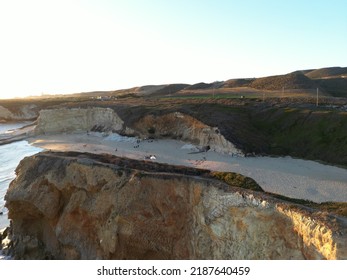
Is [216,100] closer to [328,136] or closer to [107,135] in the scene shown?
[107,135]

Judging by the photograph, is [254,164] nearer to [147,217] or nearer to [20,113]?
[147,217]

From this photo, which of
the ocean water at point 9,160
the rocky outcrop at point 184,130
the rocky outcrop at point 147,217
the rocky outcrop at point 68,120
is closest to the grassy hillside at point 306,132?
the rocky outcrop at point 184,130

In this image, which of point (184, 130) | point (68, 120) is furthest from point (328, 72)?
point (68, 120)

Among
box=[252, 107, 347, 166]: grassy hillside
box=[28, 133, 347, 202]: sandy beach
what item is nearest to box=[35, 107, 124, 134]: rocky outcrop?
box=[28, 133, 347, 202]: sandy beach

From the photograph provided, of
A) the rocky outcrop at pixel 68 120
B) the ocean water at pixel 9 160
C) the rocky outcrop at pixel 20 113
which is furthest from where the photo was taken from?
the rocky outcrop at pixel 20 113

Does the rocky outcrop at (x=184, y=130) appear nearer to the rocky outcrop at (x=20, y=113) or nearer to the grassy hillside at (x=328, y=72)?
the rocky outcrop at (x=20, y=113)

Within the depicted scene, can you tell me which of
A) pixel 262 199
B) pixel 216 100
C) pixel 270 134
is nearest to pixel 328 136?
pixel 270 134

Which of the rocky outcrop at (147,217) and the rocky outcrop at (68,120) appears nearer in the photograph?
the rocky outcrop at (147,217)
